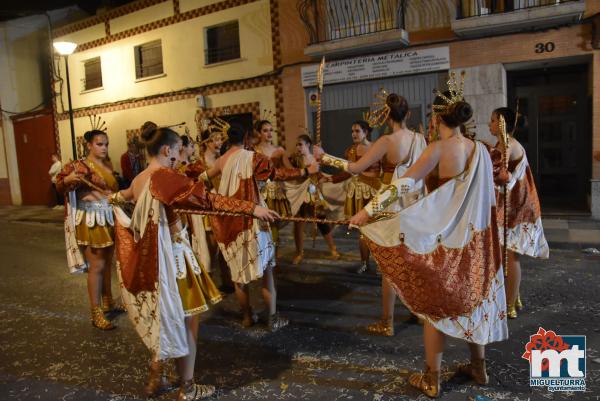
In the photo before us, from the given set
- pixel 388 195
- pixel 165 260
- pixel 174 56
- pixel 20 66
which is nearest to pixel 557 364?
pixel 388 195

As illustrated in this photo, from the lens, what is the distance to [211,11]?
42.0ft

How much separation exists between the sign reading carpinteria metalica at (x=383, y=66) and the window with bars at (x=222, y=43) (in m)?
2.40

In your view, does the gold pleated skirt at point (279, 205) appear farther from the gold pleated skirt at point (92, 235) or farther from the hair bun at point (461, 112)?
the hair bun at point (461, 112)

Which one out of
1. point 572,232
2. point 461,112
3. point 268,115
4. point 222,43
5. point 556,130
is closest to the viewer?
point 461,112

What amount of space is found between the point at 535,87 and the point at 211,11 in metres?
8.15

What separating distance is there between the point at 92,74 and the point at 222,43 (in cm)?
572

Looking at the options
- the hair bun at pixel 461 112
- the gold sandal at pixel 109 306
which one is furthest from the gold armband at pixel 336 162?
the gold sandal at pixel 109 306

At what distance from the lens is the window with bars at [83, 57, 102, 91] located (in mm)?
15820

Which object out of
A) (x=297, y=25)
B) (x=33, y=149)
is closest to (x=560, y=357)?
(x=297, y=25)

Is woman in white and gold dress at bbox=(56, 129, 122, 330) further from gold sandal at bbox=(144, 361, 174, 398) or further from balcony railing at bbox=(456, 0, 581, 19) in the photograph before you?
balcony railing at bbox=(456, 0, 581, 19)

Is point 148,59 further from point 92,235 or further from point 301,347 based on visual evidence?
point 301,347

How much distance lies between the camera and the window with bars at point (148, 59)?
1429 centimetres

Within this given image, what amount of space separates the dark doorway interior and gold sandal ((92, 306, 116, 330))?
8653 mm

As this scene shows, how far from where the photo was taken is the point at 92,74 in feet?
53.0
